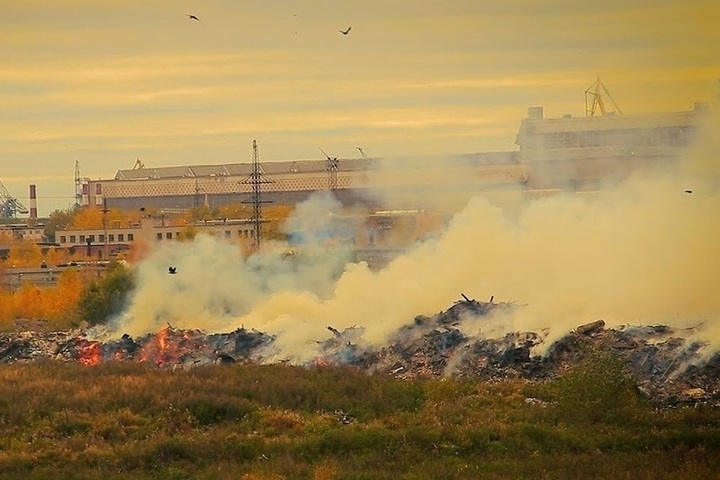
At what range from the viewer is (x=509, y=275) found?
57.6 m

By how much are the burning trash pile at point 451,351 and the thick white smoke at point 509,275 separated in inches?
32.9

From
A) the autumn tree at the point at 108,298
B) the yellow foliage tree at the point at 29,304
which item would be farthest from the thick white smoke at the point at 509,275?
the yellow foliage tree at the point at 29,304

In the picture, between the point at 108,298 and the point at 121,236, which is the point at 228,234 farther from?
the point at 108,298

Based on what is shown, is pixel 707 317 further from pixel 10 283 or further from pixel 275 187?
pixel 275 187

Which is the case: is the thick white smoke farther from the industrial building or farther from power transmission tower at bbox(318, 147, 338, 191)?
power transmission tower at bbox(318, 147, 338, 191)

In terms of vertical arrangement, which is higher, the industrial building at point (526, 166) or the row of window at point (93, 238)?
the industrial building at point (526, 166)

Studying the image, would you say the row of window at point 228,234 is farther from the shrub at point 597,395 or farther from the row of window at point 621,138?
the shrub at point 597,395

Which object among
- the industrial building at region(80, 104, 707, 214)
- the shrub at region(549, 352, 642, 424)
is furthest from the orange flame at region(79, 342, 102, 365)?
the industrial building at region(80, 104, 707, 214)

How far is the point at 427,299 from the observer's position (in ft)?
187

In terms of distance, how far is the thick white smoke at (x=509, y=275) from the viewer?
51.0 metres

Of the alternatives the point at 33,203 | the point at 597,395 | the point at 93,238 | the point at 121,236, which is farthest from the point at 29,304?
the point at 33,203

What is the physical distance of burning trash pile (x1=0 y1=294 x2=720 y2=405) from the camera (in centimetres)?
4416

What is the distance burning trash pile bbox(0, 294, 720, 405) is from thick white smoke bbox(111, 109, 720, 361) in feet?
2.74

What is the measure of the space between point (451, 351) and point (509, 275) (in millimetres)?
8526
